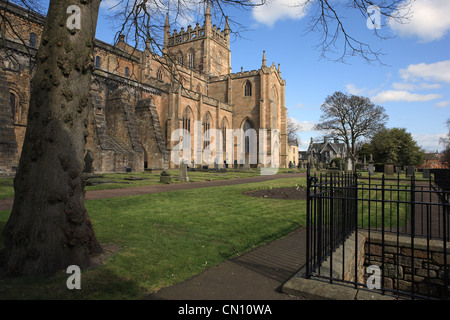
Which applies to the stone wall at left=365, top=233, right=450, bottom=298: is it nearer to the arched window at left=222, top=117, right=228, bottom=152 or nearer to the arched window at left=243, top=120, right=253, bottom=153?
the arched window at left=222, top=117, right=228, bottom=152

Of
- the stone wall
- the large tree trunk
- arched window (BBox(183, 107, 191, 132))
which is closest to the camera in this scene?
the large tree trunk

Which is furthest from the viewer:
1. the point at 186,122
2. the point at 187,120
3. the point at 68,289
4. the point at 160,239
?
the point at 187,120

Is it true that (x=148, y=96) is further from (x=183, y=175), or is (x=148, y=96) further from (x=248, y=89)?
(x=248, y=89)

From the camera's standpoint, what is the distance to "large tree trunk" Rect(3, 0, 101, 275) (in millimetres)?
3369

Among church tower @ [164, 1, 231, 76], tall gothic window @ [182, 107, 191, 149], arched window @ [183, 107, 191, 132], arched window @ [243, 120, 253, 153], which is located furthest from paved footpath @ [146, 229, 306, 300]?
church tower @ [164, 1, 231, 76]

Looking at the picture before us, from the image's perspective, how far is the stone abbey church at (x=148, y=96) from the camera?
16250mm

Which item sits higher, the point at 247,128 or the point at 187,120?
the point at 247,128

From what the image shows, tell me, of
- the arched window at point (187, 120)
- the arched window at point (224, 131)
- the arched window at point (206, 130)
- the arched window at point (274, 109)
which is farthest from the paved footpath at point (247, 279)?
the arched window at point (274, 109)

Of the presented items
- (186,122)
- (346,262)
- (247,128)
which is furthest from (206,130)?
(346,262)

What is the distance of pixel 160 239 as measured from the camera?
488 centimetres

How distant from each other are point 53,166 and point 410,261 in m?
6.43

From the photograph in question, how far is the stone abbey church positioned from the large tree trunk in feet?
7.21

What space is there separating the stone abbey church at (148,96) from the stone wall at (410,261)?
18.3 ft

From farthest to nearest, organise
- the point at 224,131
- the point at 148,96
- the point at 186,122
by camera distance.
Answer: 1. the point at 224,131
2. the point at 186,122
3. the point at 148,96
